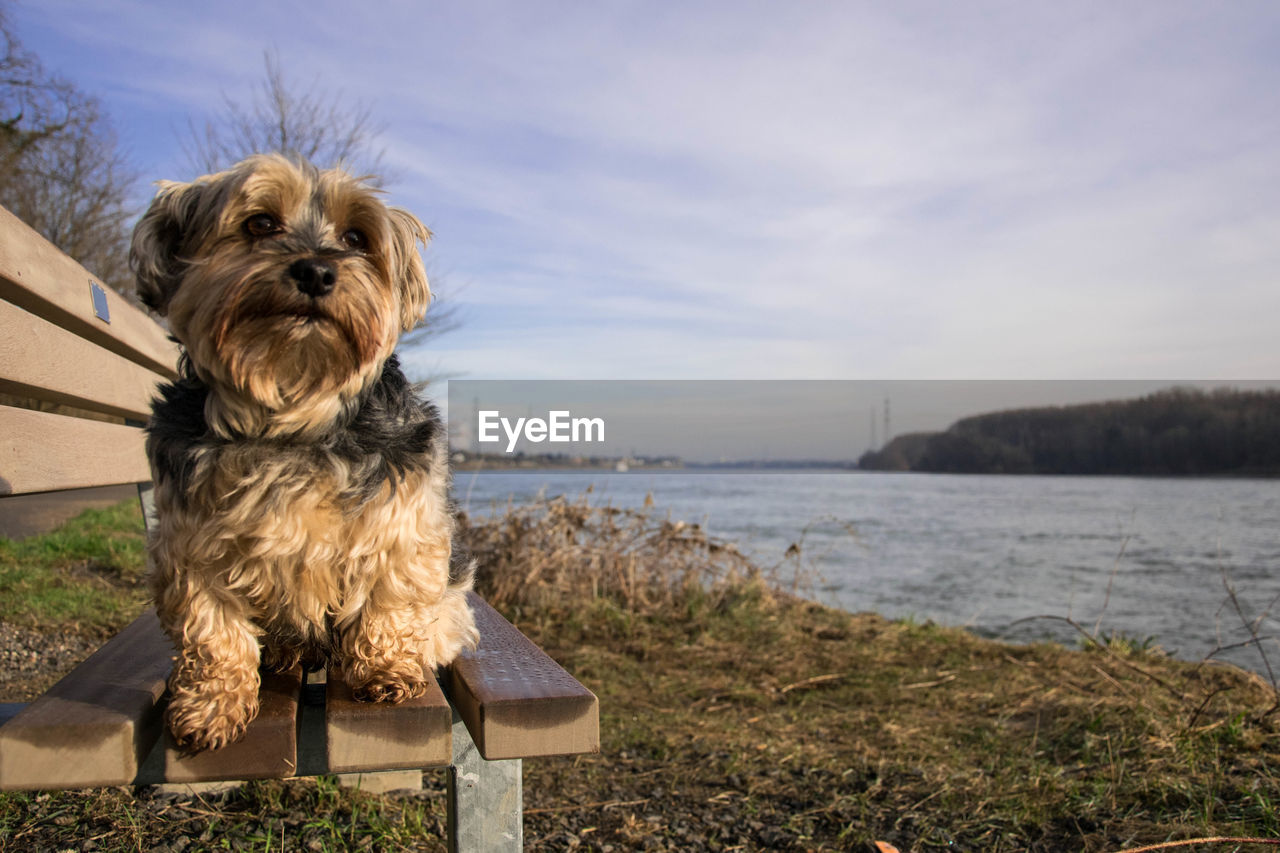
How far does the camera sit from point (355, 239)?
212 centimetres

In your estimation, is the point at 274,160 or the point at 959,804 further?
the point at 959,804

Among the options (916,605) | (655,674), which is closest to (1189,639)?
(916,605)

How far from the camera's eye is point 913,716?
4.75 metres

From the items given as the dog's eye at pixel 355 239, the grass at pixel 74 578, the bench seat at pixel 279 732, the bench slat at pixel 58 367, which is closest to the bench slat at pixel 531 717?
the bench seat at pixel 279 732

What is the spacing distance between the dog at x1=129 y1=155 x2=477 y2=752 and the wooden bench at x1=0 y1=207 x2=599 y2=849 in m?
0.11

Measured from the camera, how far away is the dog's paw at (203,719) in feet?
5.42

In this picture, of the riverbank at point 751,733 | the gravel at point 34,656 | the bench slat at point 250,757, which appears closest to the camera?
the bench slat at point 250,757

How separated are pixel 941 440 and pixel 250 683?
38685 mm

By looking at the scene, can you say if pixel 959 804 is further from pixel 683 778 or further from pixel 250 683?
pixel 250 683

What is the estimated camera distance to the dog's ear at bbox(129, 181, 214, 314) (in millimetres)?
2025

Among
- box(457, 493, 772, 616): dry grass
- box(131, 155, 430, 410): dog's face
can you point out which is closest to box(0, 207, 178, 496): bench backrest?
box(131, 155, 430, 410): dog's face

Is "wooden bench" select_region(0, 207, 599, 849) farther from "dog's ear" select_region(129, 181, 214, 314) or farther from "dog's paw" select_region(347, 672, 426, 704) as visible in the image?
"dog's ear" select_region(129, 181, 214, 314)

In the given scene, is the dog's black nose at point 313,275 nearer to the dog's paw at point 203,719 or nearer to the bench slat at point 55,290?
the dog's paw at point 203,719

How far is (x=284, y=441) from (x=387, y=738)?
2.26 feet
